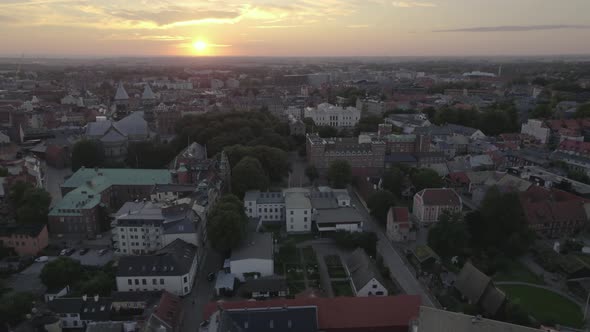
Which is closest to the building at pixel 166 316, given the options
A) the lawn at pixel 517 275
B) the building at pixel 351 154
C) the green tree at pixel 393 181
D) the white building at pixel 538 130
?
the lawn at pixel 517 275

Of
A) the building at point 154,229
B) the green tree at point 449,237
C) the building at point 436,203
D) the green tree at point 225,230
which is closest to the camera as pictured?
the green tree at point 225,230

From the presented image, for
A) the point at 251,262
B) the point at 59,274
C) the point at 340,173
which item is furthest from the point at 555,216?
the point at 59,274

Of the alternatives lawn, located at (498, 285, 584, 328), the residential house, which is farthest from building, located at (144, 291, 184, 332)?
lawn, located at (498, 285, 584, 328)

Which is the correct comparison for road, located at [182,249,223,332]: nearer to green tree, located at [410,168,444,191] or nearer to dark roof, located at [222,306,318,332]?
dark roof, located at [222,306,318,332]

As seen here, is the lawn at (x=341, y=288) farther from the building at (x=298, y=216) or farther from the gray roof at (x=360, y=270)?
the building at (x=298, y=216)

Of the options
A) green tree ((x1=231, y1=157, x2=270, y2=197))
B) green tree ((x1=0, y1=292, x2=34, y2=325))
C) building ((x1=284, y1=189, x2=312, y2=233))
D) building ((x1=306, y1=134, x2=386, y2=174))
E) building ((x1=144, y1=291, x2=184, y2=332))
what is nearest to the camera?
building ((x1=144, y1=291, x2=184, y2=332))

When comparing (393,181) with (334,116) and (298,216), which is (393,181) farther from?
(334,116)

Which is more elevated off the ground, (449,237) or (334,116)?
(334,116)
